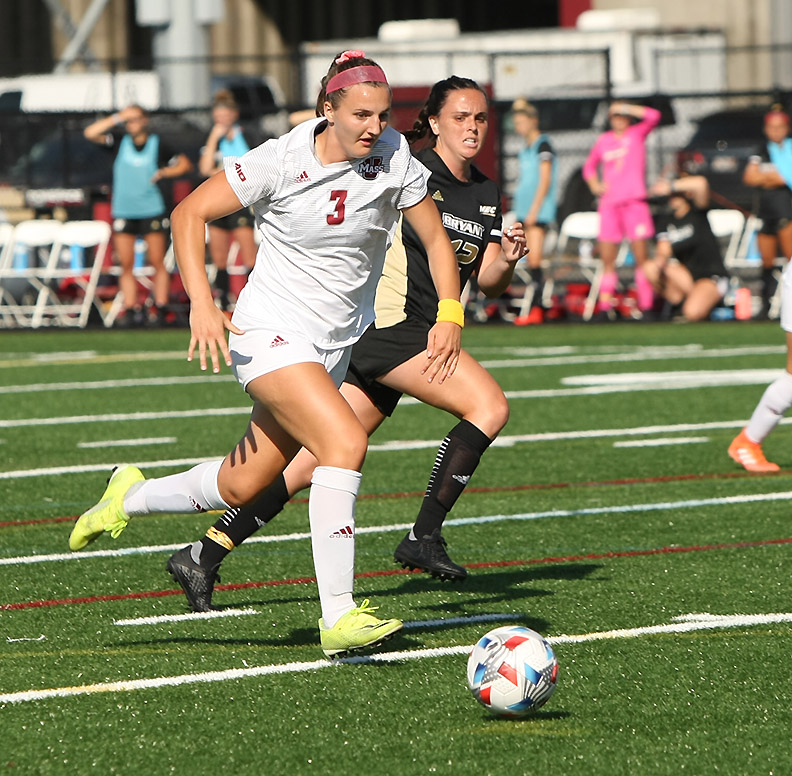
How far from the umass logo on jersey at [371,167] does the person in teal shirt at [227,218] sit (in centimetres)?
1326

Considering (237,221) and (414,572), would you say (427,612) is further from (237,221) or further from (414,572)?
(237,221)

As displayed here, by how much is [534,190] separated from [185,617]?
14.0 m

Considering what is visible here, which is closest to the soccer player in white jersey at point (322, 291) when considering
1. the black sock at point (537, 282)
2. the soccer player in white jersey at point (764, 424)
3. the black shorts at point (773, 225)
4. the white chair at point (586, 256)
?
the soccer player in white jersey at point (764, 424)

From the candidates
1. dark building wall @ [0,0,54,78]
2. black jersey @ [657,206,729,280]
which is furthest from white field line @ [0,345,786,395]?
dark building wall @ [0,0,54,78]

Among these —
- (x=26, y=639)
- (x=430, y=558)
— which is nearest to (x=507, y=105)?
(x=430, y=558)

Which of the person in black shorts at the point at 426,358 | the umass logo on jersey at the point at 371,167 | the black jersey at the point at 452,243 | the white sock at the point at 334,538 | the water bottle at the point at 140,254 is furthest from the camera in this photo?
the water bottle at the point at 140,254

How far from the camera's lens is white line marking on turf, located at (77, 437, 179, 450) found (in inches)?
445

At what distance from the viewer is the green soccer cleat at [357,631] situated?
5.47m

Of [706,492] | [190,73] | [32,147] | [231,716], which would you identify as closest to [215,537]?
[231,716]

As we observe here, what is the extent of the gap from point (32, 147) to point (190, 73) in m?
3.20

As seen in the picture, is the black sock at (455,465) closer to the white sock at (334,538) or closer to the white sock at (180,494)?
the white sock at (180,494)

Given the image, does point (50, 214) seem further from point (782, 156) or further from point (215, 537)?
point (215, 537)

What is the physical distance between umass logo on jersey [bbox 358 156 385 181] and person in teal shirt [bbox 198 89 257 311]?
13.3 metres

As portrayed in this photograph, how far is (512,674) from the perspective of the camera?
4980 mm
